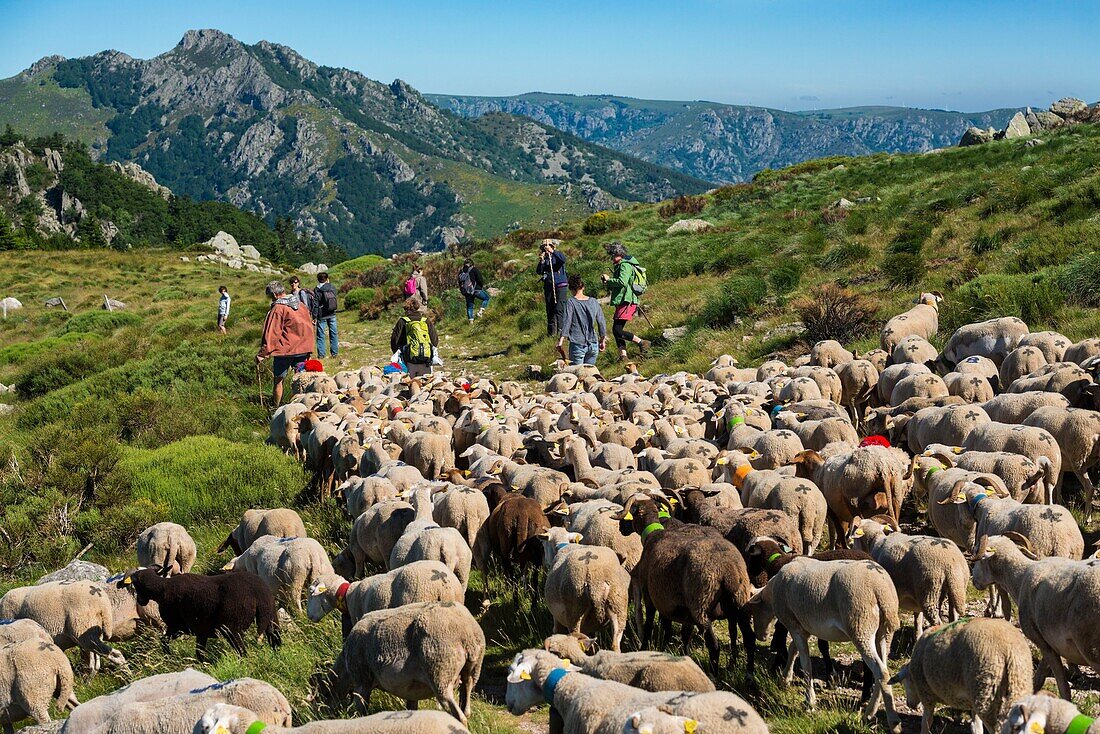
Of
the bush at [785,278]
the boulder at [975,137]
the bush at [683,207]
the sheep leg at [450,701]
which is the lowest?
the sheep leg at [450,701]

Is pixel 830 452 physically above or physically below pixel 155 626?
above

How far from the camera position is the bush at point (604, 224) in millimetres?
40500

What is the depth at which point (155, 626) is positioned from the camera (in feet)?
26.0

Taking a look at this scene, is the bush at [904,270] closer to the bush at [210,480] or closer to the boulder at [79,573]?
the bush at [210,480]

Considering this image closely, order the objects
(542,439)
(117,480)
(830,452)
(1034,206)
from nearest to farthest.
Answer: (830,452), (542,439), (117,480), (1034,206)

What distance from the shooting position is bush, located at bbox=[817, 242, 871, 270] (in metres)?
22.0

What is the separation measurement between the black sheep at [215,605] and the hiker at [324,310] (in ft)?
48.6

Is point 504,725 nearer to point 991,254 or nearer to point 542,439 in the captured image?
point 542,439

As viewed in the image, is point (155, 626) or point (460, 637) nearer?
point (460, 637)

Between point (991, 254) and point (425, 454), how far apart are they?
46.6 feet

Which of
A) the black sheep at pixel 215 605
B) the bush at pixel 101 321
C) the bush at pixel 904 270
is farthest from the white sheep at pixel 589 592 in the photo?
the bush at pixel 101 321

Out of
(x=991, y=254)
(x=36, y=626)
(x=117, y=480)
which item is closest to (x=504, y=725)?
(x=36, y=626)

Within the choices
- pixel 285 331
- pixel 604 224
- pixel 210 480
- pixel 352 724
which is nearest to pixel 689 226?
pixel 604 224

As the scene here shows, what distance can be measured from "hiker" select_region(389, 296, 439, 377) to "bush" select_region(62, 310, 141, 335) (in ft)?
74.7
